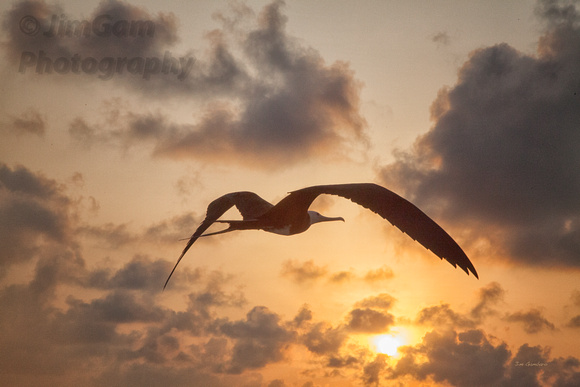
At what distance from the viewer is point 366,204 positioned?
10.4m

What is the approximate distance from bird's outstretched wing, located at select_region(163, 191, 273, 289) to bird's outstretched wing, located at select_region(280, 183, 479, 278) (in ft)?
11.0

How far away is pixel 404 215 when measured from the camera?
10.6 meters

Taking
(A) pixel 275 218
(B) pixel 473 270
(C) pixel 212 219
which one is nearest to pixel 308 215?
(A) pixel 275 218

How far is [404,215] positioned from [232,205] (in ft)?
17.8

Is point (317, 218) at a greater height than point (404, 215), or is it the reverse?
point (317, 218)

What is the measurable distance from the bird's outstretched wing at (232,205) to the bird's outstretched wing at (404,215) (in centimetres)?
335

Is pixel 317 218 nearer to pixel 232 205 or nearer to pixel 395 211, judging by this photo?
pixel 232 205

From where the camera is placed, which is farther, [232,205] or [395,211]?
[232,205]

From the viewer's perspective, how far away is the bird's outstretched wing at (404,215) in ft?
33.3

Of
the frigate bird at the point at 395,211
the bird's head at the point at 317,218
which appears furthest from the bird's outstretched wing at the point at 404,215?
the bird's head at the point at 317,218

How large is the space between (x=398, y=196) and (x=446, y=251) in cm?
130

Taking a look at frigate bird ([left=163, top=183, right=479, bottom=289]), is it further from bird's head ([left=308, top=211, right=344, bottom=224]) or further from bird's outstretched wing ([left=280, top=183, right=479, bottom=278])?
bird's head ([left=308, top=211, right=344, bottom=224])

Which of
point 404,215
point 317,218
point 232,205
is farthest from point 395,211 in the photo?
point 232,205

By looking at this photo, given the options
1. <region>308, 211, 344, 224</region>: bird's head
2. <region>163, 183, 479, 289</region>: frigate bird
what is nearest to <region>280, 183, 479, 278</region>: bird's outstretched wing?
<region>163, 183, 479, 289</region>: frigate bird
